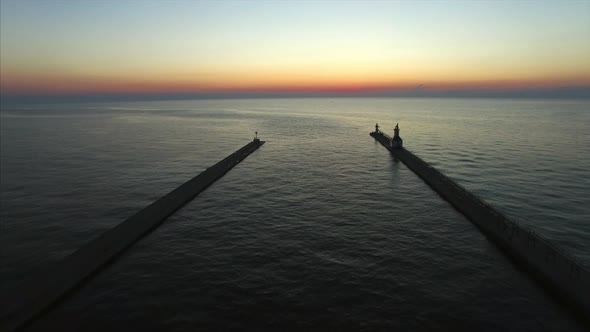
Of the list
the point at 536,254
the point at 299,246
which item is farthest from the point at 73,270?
the point at 536,254

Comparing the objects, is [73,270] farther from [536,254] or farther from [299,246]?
[536,254]

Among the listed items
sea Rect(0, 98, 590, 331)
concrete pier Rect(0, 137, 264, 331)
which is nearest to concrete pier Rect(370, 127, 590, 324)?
sea Rect(0, 98, 590, 331)

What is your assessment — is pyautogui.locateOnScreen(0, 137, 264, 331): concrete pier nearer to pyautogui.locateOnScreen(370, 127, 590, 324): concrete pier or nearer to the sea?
the sea

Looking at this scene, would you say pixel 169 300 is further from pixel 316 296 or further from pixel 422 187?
pixel 422 187

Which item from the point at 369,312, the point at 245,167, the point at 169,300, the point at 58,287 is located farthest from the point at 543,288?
the point at 245,167

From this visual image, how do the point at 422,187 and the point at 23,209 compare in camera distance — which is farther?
the point at 422,187

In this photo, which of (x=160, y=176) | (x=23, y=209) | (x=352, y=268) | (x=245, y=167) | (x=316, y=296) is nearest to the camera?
(x=316, y=296)
